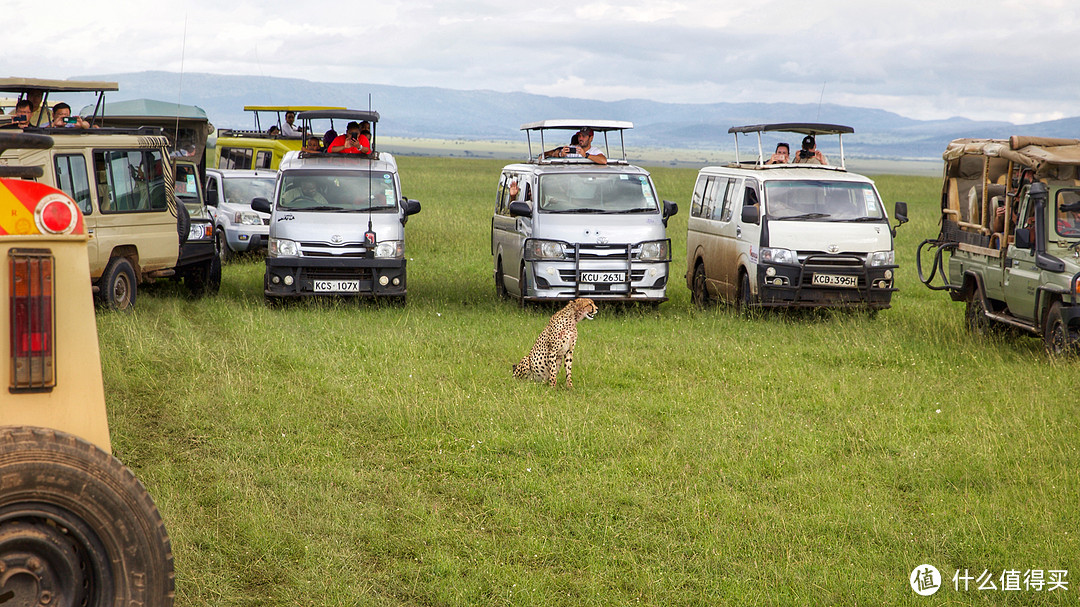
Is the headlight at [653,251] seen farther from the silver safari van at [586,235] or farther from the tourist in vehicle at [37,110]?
the tourist in vehicle at [37,110]

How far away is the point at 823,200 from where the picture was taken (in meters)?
13.8

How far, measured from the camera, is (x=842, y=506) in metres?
6.16

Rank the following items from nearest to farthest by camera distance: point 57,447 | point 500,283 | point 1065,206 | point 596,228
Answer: point 57,447 < point 1065,206 < point 596,228 < point 500,283

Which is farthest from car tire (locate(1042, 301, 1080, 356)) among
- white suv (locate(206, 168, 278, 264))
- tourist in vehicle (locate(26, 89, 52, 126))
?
white suv (locate(206, 168, 278, 264))

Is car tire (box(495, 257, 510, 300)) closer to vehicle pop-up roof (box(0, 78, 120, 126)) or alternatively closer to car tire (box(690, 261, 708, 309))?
car tire (box(690, 261, 708, 309))

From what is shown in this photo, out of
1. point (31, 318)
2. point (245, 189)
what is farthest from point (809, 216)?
point (245, 189)

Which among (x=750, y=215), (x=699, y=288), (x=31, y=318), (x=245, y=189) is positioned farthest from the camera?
(x=245, y=189)

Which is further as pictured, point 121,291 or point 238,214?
point 238,214

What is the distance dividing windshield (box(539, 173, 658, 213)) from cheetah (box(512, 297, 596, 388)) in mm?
4700

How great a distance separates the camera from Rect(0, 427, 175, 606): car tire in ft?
11.4

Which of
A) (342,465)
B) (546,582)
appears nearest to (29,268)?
(546,582)

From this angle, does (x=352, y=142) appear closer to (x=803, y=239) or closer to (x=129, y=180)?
(x=129, y=180)

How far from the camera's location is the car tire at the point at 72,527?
3.49 meters

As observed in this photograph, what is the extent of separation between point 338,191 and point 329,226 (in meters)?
0.77
